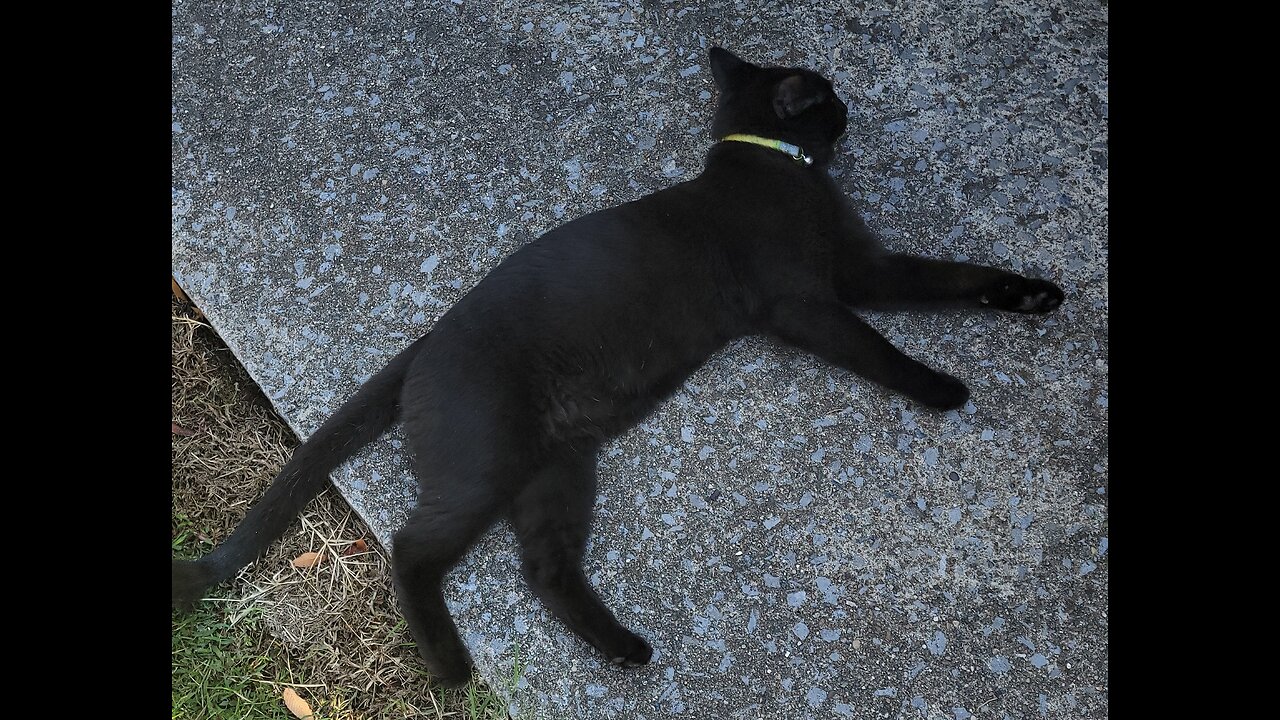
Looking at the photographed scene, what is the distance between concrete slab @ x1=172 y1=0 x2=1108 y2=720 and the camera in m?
2.03

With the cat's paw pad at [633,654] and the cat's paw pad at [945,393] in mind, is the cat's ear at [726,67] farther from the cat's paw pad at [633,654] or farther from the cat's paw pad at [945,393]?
the cat's paw pad at [633,654]

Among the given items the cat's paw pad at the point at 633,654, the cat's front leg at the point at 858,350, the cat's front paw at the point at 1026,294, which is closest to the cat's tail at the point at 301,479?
the cat's paw pad at the point at 633,654

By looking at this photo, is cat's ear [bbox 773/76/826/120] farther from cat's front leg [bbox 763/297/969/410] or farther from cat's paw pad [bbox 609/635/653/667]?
cat's paw pad [bbox 609/635/653/667]

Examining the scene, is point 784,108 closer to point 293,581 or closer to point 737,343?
point 737,343

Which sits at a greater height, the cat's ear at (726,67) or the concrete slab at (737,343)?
the cat's ear at (726,67)

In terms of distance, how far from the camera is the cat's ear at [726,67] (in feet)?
8.38

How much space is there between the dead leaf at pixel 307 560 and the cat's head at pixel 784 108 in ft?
5.22

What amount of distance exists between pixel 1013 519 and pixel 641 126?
5.10ft

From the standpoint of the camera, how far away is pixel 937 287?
7.55 feet

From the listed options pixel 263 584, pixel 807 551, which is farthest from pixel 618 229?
pixel 263 584

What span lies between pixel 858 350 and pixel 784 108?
700 mm

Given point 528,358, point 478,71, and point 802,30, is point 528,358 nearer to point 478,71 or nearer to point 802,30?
point 478,71

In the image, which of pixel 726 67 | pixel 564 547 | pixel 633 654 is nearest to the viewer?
pixel 633 654

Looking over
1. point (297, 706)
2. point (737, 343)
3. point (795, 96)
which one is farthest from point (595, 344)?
point (297, 706)
